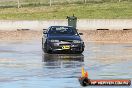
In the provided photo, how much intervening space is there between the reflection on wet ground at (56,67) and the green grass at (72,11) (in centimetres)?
2467

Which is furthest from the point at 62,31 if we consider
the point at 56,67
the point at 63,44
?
the point at 56,67

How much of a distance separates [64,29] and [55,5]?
1213 inches

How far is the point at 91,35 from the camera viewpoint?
4825cm

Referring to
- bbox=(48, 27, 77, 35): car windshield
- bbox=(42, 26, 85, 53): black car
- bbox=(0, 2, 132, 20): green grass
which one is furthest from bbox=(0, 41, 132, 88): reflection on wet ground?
bbox=(0, 2, 132, 20): green grass

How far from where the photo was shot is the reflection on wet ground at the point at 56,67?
761 inches

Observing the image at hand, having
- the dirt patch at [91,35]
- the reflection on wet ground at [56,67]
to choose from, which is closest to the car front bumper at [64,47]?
the reflection on wet ground at [56,67]

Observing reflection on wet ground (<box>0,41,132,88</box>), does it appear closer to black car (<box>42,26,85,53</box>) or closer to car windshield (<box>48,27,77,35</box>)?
black car (<box>42,26,85,53</box>)

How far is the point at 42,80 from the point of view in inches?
773

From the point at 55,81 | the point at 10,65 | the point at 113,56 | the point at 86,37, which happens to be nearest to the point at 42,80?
the point at 55,81

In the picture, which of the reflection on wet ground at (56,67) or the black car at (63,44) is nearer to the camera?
the reflection on wet ground at (56,67)

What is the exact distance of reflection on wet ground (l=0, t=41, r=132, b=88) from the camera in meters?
19.3

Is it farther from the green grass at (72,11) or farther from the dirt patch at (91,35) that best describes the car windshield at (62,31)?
the green grass at (72,11)

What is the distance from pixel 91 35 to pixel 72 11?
13.7 m

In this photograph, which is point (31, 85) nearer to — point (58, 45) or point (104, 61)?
point (104, 61)
